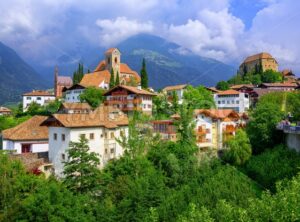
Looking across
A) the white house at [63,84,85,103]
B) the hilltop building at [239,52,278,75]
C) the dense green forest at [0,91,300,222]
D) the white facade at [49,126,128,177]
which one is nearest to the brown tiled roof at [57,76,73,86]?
the white house at [63,84,85,103]

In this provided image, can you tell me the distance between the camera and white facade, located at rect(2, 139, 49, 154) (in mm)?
44375

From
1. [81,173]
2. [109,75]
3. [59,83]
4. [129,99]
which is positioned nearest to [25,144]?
[81,173]

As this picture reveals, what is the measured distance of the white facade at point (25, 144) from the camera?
146 ft

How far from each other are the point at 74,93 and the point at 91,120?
3583 cm

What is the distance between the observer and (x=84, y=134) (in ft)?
130

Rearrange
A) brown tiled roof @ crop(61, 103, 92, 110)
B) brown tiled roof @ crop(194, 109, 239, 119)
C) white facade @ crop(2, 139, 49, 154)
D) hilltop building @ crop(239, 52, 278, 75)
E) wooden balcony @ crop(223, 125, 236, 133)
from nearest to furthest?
white facade @ crop(2, 139, 49, 154) < brown tiled roof @ crop(194, 109, 239, 119) < brown tiled roof @ crop(61, 103, 92, 110) < wooden balcony @ crop(223, 125, 236, 133) < hilltop building @ crop(239, 52, 278, 75)

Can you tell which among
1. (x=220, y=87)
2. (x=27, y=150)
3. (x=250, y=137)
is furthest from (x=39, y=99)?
(x=250, y=137)

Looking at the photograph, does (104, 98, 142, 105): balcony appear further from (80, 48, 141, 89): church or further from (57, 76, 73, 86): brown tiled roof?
(57, 76, 73, 86): brown tiled roof

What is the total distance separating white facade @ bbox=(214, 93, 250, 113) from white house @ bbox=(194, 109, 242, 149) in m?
23.0

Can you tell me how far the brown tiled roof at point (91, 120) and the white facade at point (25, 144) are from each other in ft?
15.7

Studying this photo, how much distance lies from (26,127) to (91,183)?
17.8 meters

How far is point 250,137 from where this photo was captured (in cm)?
5266

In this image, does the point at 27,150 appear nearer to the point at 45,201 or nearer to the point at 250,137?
the point at 45,201

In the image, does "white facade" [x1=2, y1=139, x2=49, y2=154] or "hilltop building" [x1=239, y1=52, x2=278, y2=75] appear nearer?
"white facade" [x1=2, y1=139, x2=49, y2=154]
